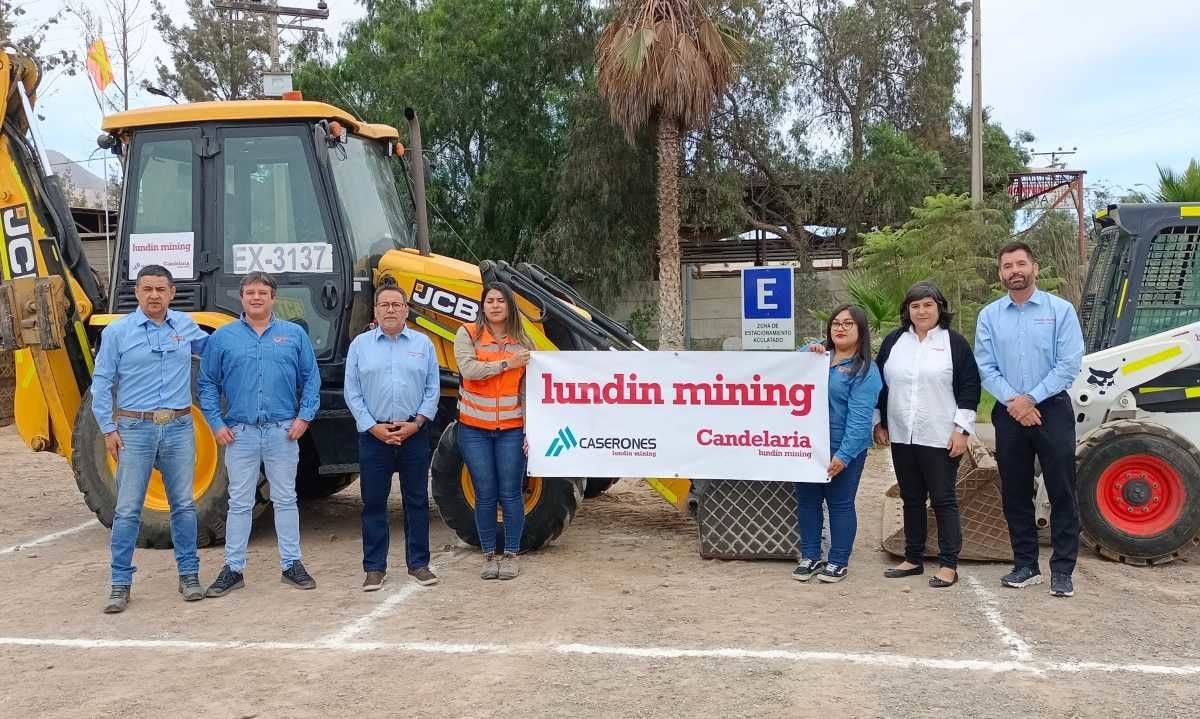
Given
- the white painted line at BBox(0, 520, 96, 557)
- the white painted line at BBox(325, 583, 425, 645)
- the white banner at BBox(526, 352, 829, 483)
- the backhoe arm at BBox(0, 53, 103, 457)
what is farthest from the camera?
the white painted line at BBox(0, 520, 96, 557)

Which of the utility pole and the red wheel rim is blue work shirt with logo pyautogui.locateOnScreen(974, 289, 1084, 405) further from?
the utility pole

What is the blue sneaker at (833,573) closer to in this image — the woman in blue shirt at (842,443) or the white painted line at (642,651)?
the woman in blue shirt at (842,443)

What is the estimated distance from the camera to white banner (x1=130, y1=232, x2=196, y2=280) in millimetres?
6906

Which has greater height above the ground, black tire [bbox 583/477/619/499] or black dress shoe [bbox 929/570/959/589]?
black tire [bbox 583/477/619/499]

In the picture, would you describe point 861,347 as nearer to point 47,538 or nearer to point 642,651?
point 642,651

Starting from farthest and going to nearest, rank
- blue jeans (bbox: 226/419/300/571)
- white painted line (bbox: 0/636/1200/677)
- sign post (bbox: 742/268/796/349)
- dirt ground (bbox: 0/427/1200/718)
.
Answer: sign post (bbox: 742/268/796/349)
blue jeans (bbox: 226/419/300/571)
white painted line (bbox: 0/636/1200/677)
dirt ground (bbox: 0/427/1200/718)

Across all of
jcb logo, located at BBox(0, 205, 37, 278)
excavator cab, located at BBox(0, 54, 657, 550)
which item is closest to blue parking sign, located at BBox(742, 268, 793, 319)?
excavator cab, located at BBox(0, 54, 657, 550)

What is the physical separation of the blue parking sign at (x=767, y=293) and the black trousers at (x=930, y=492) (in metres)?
3.23

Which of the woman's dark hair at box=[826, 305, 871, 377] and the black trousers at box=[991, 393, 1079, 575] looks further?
the woman's dark hair at box=[826, 305, 871, 377]

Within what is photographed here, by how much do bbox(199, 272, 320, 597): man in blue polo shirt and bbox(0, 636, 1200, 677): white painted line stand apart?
2.85 feet

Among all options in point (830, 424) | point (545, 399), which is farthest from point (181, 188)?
point (830, 424)

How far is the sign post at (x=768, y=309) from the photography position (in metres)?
8.88

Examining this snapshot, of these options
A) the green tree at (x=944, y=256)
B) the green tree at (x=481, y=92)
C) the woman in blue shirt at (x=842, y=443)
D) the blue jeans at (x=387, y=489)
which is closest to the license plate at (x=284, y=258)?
the blue jeans at (x=387, y=489)

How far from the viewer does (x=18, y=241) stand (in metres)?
7.17
